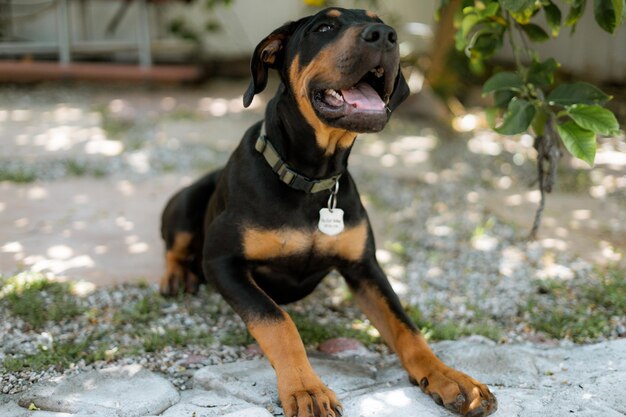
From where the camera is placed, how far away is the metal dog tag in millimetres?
3326

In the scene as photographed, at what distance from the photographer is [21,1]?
1050cm

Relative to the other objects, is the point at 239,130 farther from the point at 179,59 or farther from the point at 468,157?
the point at 179,59

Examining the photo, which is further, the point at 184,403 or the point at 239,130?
the point at 239,130

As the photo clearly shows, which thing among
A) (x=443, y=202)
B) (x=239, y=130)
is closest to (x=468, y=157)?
(x=443, y=202)

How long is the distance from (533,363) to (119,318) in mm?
2018

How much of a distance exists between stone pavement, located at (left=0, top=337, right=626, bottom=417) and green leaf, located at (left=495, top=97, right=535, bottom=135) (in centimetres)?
100

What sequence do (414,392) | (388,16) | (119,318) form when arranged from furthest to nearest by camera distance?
1. (388,16)
2. (119,318)
3. (414,392)

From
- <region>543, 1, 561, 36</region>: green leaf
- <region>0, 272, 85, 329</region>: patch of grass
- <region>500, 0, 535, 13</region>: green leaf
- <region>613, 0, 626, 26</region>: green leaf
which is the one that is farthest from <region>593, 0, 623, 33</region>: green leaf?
<region>0, 272, 85, 329</region>: patch of grass

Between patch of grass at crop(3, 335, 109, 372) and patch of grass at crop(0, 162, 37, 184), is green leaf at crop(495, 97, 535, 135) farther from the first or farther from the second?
patch of grass at crop(0, 162, 37, 184)

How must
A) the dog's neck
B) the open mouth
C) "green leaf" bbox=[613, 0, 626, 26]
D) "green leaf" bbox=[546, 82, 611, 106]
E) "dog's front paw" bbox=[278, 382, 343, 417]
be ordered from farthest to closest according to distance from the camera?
"green leaf" bbox=[546, 82, 611, 106], the dog's neck, the open mouth, "green leaf" bbox=[613, 0, 626, 26], "dog's front paw" bbox=[278, 382, 343, 417]

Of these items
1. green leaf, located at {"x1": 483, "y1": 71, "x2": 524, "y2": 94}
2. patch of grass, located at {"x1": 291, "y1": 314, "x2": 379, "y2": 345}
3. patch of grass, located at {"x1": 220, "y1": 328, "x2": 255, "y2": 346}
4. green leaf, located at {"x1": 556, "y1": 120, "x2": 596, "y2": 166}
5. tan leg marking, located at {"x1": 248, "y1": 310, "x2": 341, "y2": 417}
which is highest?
green leaf, located at {"x1": 483, "y1": 71, "x2": 524, "y2": 94}

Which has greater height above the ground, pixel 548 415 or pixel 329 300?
pixel 548 415

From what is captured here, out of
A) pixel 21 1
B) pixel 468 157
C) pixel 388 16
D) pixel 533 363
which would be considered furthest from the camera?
pixel 21 1

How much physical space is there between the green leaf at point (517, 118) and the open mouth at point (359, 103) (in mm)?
571
